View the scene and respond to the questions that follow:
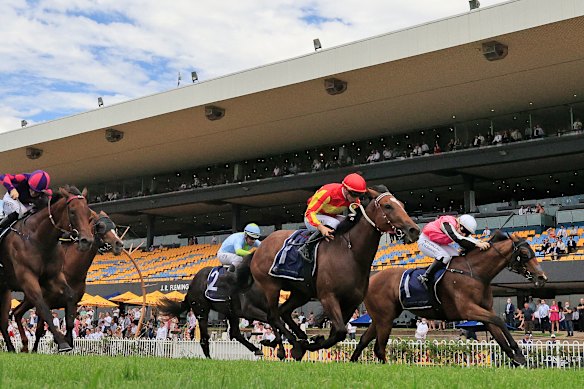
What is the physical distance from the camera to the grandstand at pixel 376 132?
79.9ft

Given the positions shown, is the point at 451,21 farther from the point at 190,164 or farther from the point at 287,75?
the point at 190,164

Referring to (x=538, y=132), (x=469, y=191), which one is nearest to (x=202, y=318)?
(x=538, y=132)

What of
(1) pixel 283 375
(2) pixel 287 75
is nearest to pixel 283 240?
(1) pixel 283 375

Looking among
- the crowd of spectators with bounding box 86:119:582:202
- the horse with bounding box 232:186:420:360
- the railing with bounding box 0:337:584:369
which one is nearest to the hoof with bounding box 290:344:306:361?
the horse with bounding box 232:186:420:360

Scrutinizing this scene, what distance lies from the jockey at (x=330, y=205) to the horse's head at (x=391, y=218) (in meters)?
0.31

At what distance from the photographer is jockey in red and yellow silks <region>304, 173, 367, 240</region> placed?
9250 mm

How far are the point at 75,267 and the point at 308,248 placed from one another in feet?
14.1

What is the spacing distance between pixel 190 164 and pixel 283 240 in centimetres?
3038

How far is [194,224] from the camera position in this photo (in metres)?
45.6

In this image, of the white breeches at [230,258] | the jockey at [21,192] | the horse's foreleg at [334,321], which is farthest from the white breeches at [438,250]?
the jockey at [21,192]

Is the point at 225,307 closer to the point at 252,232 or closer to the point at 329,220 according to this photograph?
the point at 252,232

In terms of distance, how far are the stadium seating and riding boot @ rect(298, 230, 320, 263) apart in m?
16.0

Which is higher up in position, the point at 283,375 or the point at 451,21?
the point at 451,21

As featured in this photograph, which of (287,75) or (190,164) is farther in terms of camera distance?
(190,164)
